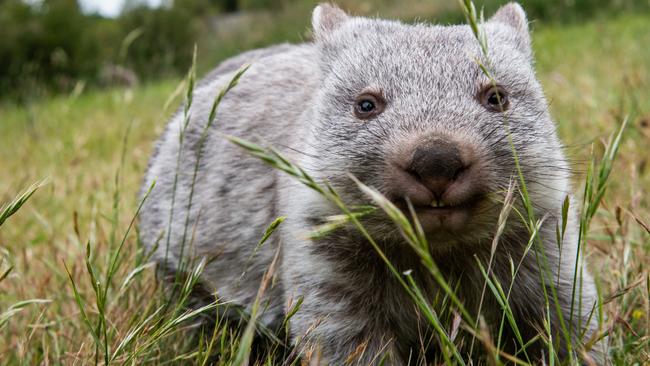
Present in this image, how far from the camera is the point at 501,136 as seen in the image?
2.47 metres

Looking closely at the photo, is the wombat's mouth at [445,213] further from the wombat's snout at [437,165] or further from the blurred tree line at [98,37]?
the blurred tree line at [98,37]

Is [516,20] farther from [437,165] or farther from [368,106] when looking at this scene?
[437,165]

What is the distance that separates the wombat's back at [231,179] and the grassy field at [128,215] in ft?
0.75

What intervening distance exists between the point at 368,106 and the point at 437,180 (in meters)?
0.62

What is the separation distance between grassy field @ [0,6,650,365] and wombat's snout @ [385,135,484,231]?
59 cm

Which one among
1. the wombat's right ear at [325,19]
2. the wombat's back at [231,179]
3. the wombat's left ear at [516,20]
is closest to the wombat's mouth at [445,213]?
the wombat's back at [231,179]

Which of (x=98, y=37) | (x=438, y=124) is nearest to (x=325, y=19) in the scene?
(x=438, y=124)

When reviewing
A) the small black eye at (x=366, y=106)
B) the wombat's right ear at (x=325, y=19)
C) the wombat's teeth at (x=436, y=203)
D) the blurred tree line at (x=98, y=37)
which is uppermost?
the wombat's right ear at (x=325, y=19)

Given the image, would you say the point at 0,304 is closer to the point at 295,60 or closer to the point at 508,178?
the point at 295,60

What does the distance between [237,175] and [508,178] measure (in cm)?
156

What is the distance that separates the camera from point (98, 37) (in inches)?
744

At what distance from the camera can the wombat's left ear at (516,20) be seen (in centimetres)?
321

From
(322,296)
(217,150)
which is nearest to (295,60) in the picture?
(217,150)

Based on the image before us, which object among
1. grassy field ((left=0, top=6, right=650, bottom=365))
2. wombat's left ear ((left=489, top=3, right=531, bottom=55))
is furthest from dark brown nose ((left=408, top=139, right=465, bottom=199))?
wombat's left ear ((left=489, top=3, right=531, bottom=55))
